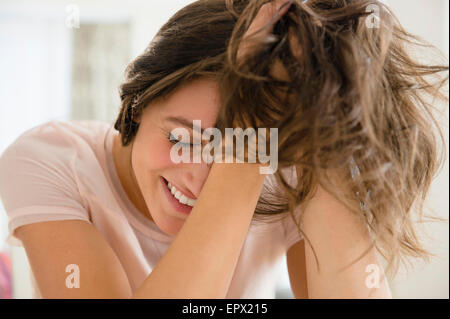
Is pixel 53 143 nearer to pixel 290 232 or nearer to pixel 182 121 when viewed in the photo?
pixel 182 121

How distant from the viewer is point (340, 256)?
68cm

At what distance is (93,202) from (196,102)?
0.27 m

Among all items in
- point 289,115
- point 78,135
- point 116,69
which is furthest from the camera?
point 116,69

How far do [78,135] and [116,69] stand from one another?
8.05ft

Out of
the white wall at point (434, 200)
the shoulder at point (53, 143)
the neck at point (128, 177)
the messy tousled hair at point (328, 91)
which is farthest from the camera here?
the white wall at point (434, 200)

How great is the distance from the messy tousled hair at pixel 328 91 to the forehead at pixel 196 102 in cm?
1

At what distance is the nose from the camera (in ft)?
2.20

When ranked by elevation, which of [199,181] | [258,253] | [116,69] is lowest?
[258,253]

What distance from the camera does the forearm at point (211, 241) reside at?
520mm

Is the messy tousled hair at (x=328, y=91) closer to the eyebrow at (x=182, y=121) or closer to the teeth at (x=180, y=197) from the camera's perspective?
Result: the eyebrow at (x=182, y=121)

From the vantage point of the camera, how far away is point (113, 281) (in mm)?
630

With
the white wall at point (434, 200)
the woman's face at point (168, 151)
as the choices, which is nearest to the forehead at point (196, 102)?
the woman's face at point (168, 151)
